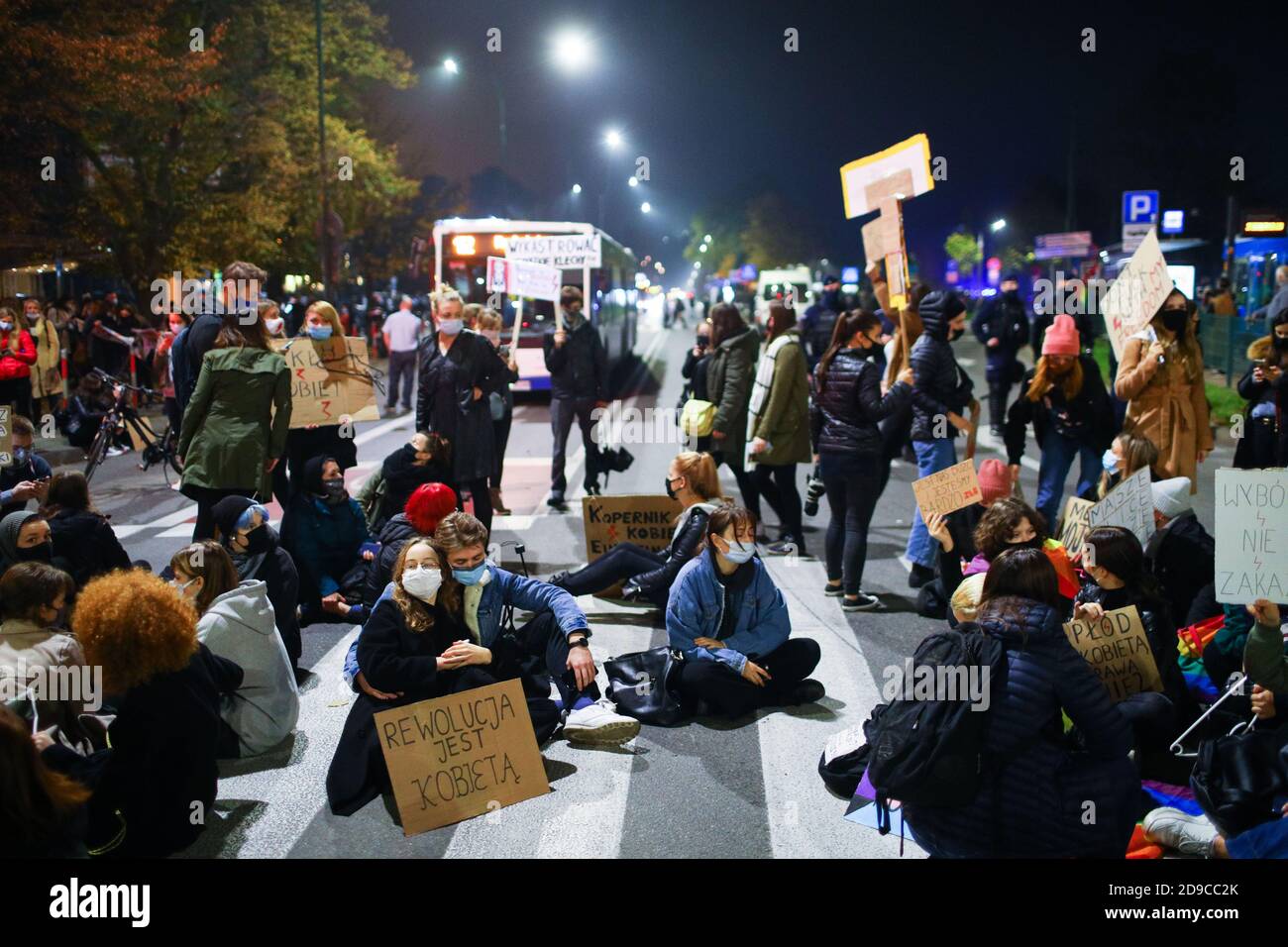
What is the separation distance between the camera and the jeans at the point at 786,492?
942 centimetres

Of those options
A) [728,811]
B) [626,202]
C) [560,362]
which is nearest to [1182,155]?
[626,202]

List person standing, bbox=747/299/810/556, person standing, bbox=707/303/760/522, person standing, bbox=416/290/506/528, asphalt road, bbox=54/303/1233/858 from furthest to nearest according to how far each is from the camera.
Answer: person standing, bbox=707/303/760/522, person standing, bbox=416/290/506/528, person standing, bbox=747/299/810/556, asphalt road, bbox=54/303/1233/858

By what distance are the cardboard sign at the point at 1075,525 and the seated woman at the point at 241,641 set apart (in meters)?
4.31

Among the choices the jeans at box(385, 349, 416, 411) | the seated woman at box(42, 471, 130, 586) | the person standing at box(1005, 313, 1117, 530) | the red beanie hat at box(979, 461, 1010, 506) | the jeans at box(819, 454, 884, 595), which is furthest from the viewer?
the jeans at box(385, 349, 416, 411)

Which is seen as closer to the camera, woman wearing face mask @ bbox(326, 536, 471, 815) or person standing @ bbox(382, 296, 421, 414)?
woman wearing face mask @ bbox(326, 536, 471, 815)

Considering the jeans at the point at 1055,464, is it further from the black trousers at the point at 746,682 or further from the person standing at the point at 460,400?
the person standing at the point at 460,400

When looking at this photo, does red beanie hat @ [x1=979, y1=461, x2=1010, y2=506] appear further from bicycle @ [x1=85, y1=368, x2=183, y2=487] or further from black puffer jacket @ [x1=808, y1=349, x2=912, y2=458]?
bicycle @ [x1=85, y1=368, x2=183, y2=487]

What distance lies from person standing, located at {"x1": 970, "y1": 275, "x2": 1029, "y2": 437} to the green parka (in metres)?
10.6

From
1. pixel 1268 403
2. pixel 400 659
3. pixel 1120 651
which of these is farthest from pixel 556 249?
pixel 1120 651

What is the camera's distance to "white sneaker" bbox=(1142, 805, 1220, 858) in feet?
14.8

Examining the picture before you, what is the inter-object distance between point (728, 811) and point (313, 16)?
27.1m

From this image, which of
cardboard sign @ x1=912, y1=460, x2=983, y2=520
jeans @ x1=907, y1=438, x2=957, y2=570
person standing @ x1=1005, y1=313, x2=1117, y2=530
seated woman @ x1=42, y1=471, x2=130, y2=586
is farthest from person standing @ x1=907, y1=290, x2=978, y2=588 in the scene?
seated woman @ x1=42, y1=471, x2=130, y2=586
